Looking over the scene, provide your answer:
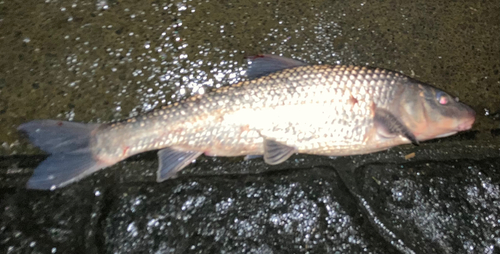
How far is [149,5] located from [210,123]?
105 cm

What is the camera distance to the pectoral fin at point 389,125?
1.78 meters

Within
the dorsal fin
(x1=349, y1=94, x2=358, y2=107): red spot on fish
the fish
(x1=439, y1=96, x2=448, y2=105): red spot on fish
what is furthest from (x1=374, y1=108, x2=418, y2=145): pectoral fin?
the dorsal fin

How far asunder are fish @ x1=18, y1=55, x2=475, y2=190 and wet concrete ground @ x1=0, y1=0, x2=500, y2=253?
0.23 metres

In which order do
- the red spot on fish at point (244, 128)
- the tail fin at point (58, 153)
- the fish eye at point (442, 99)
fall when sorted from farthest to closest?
the fish eye at point (442, 99)
the red spot on fish at point (244, 128)
the tail fin at point (58, 153)

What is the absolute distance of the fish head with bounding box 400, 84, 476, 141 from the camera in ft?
5.99

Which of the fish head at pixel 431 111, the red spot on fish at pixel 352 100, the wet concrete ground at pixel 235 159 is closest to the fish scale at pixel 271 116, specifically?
the red spot on fish at pixel 352 100

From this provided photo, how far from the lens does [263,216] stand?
181 centimetres

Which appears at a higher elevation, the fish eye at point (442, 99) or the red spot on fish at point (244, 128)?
the fish eye at point (442, 99)

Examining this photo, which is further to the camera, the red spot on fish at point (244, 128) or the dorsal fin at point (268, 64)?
the dorsal fin at point (268, 64)

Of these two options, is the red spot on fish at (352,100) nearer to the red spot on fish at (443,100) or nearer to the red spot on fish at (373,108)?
the red spot on fish at (373,108)

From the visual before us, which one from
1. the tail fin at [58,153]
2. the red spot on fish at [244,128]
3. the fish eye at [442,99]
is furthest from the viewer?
the fish eye at [442,99]

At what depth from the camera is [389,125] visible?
1.79m

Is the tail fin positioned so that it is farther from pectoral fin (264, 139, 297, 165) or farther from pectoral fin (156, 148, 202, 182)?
pectoral fin (264, 139, 297, 165)

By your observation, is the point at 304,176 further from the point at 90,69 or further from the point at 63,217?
the point at 90,69
